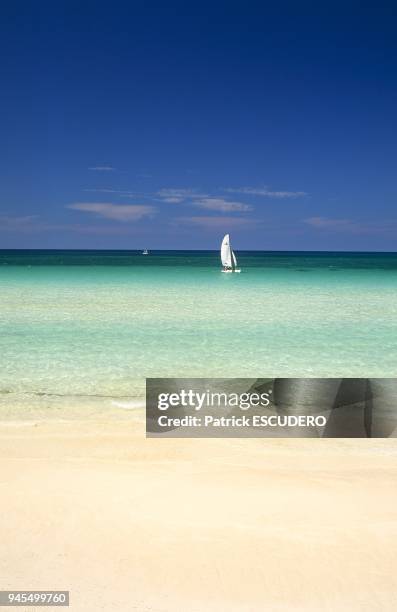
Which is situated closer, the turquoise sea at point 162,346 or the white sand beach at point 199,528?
the white sand beach at point 199,528

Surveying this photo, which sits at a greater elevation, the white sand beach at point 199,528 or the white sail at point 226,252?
the white sail at point 226,252

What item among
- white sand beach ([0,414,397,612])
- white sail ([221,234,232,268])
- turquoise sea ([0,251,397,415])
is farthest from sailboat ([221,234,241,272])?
white sand beach ([0,414,397,612])

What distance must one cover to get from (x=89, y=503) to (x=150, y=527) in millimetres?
709

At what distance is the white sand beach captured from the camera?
3.59 m

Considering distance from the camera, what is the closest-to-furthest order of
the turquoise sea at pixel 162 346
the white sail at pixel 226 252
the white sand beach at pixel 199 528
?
the white sand beach at pixel 199 528
the turquoise sea at pixel 162 346
the white sail at pixel 226 252

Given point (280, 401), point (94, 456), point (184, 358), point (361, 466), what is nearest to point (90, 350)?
point (184, 358)

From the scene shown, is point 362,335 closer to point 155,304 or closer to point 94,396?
point 94,396

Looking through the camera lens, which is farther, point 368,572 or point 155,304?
point 155,304

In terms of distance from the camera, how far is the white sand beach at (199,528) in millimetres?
3592

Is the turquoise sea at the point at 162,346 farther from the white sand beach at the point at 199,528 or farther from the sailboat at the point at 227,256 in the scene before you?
the sailboat at the point at 227,256

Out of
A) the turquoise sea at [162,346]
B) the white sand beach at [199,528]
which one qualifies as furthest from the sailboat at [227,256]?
the white sand beach at [199,528]

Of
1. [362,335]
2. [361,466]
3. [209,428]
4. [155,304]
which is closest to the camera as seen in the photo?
[361,466]

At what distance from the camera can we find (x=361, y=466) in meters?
5.98

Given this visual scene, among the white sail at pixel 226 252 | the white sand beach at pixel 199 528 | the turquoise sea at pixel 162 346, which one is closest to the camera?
the white sand beach at pixel 199 528
